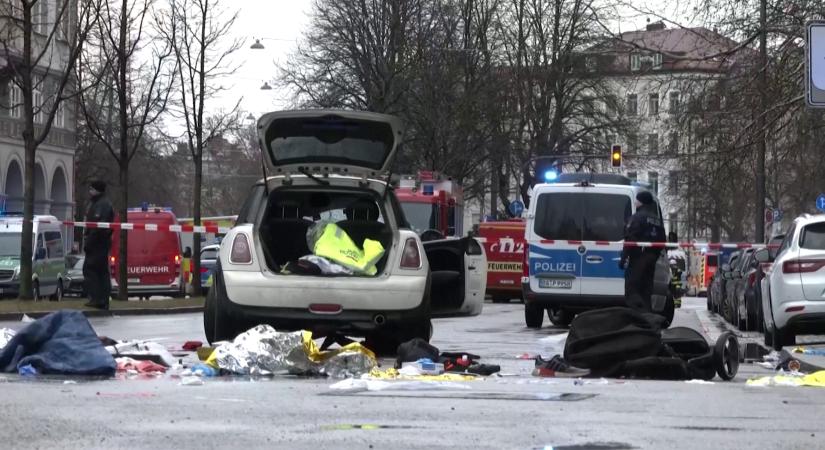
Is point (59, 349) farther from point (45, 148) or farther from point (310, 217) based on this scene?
point (45, 148)

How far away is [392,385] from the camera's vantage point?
10.4m

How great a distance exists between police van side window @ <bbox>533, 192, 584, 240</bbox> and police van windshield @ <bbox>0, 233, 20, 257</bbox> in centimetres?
1589

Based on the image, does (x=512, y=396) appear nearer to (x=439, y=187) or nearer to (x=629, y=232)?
(x=629, y=232)

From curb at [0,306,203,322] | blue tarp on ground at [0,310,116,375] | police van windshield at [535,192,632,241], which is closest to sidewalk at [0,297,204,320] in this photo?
curb at [0,306,203,322]

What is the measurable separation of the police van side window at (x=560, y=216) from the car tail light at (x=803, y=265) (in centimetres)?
587

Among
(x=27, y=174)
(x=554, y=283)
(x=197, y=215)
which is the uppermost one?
(x=27, y=174)

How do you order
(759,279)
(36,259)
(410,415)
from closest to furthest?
(410,415) → (759,279) → (36,259)

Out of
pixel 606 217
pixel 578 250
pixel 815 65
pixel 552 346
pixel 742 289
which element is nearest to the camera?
pixel 815 65

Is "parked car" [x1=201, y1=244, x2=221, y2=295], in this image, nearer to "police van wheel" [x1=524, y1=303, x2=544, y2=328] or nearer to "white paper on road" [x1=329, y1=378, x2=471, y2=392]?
"police van wheel" [x1=524, y1=303, x2=544, y2=328]

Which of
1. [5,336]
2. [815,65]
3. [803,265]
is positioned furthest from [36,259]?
[5,336]

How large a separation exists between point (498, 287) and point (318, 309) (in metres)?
26.3

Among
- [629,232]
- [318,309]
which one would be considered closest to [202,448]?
[318,309]

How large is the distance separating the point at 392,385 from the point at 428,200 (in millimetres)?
25673

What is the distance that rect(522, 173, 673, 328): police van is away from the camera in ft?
74.6
